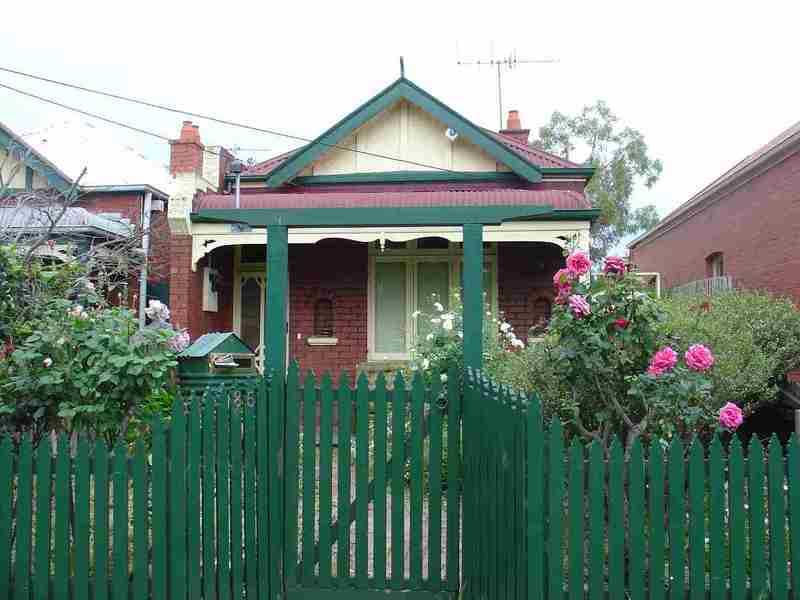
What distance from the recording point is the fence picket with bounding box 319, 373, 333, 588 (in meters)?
4.47

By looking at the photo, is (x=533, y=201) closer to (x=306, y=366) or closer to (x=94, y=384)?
(x=306, y=366)

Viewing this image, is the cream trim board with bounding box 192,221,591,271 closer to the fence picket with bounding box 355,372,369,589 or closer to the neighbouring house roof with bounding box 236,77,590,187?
the neighbouring house roof with bounding box 236,77,590,187

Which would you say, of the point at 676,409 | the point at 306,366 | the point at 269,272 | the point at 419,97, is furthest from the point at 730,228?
the point at 269,272

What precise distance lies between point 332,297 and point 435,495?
29.6 ft

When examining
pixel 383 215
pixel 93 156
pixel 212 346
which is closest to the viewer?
pixel 383 215

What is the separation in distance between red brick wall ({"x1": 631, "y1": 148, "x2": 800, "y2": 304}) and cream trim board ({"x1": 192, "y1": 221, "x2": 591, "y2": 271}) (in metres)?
3.20

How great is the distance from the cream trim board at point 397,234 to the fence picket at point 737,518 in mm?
7815

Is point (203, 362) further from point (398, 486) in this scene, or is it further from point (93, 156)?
point (93, 156)

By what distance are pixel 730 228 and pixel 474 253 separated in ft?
36.9

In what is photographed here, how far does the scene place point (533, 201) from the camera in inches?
457

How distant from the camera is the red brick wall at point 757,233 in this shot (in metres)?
11.4

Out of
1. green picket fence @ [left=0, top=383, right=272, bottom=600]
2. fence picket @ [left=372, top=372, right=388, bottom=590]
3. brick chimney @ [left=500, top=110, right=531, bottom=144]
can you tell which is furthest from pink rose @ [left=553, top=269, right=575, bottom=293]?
brick chimney @ [left=500, top=110, right=531, bottom=144]

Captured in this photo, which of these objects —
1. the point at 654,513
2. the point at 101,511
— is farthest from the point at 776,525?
the point at 101,511

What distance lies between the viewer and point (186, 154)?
39.6ft
